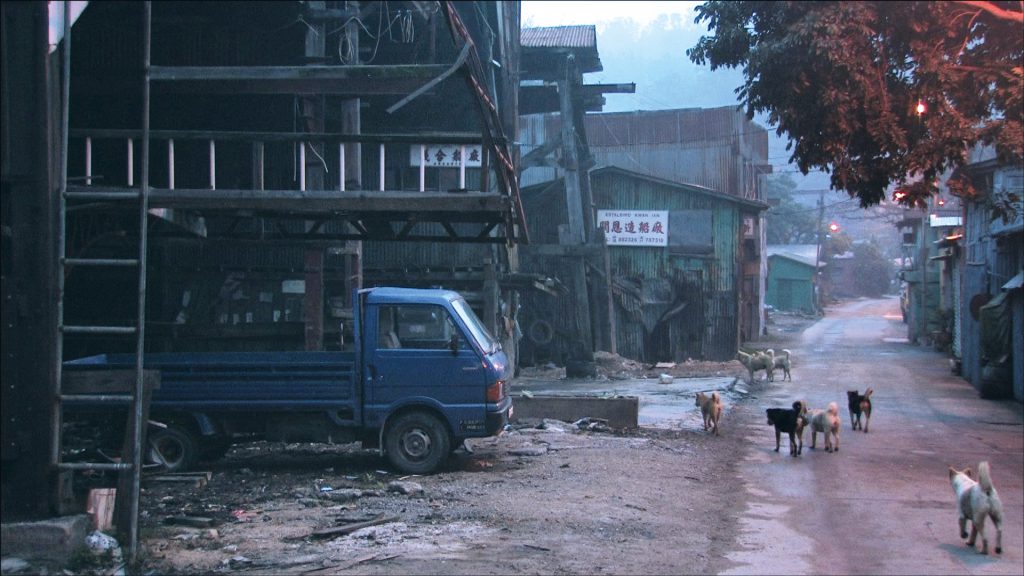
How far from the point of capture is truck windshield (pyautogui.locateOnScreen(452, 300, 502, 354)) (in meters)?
11.7

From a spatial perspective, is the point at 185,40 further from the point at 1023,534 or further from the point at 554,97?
the point at 1023,534

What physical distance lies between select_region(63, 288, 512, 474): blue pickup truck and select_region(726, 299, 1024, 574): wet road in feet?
11.8

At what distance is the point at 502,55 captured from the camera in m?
22.4

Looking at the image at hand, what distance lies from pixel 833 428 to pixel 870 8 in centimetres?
634

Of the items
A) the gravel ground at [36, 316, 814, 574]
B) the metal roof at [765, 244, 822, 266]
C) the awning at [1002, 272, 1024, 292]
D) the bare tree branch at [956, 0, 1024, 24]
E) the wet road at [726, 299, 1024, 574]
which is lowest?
the wet road at [726, 299, 1024, 574]

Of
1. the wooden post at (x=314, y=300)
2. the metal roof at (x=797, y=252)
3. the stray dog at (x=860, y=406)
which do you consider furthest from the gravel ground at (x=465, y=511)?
the metal roof at (x=797, y=252)

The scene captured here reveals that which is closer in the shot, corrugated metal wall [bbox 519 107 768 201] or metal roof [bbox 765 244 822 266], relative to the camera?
corrugated metal wall [bbox 519 107 768 201]

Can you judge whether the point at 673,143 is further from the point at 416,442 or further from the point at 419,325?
the point at 416,442

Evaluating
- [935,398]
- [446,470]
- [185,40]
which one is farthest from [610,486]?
[935,398]

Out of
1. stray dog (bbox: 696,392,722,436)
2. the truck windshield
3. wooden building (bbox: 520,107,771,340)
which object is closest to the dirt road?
stray dog (bbox: 696,392,722,436)

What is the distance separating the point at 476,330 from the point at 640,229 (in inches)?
779

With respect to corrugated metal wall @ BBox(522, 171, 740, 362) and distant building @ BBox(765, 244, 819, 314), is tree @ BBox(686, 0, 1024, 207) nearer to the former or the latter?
corrugated metal wall @ BBox(522, 171, 740, 362)

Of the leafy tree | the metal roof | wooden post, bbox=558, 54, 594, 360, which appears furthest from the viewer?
the leafy tree

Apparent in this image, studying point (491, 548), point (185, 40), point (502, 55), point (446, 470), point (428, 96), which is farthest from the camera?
point (502, 55)
